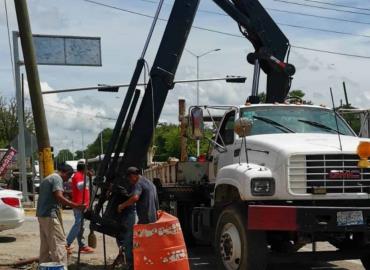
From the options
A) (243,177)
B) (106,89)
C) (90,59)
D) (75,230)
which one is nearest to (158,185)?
(75,230)

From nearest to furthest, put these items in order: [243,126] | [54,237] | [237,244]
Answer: [237,244] → [243,126] → [54,237]

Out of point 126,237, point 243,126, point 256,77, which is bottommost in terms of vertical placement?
point 126,237

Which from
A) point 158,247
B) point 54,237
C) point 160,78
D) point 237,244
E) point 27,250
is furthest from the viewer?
point 27,250

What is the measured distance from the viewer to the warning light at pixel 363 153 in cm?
764

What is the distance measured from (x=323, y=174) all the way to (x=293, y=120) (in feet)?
5.89

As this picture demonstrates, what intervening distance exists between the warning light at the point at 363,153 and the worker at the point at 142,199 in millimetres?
3007

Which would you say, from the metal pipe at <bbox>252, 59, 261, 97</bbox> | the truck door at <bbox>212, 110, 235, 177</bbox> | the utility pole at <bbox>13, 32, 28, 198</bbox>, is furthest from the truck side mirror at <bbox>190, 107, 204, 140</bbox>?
the utility pole at <bbox>13, 32, 28, 198</bbox>

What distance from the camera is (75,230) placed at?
11.3 meters

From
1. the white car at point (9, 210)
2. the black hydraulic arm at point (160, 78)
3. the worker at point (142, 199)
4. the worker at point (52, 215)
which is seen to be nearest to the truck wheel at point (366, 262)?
the worker at point (142, 199)

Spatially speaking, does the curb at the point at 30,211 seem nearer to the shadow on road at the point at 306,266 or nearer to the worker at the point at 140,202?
the worker at the point at 140,202

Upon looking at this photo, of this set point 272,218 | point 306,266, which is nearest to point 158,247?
point 272,218

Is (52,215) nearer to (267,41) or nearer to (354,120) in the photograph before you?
(267,41)

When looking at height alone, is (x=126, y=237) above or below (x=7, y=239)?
above

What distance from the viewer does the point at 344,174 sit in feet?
26.3
